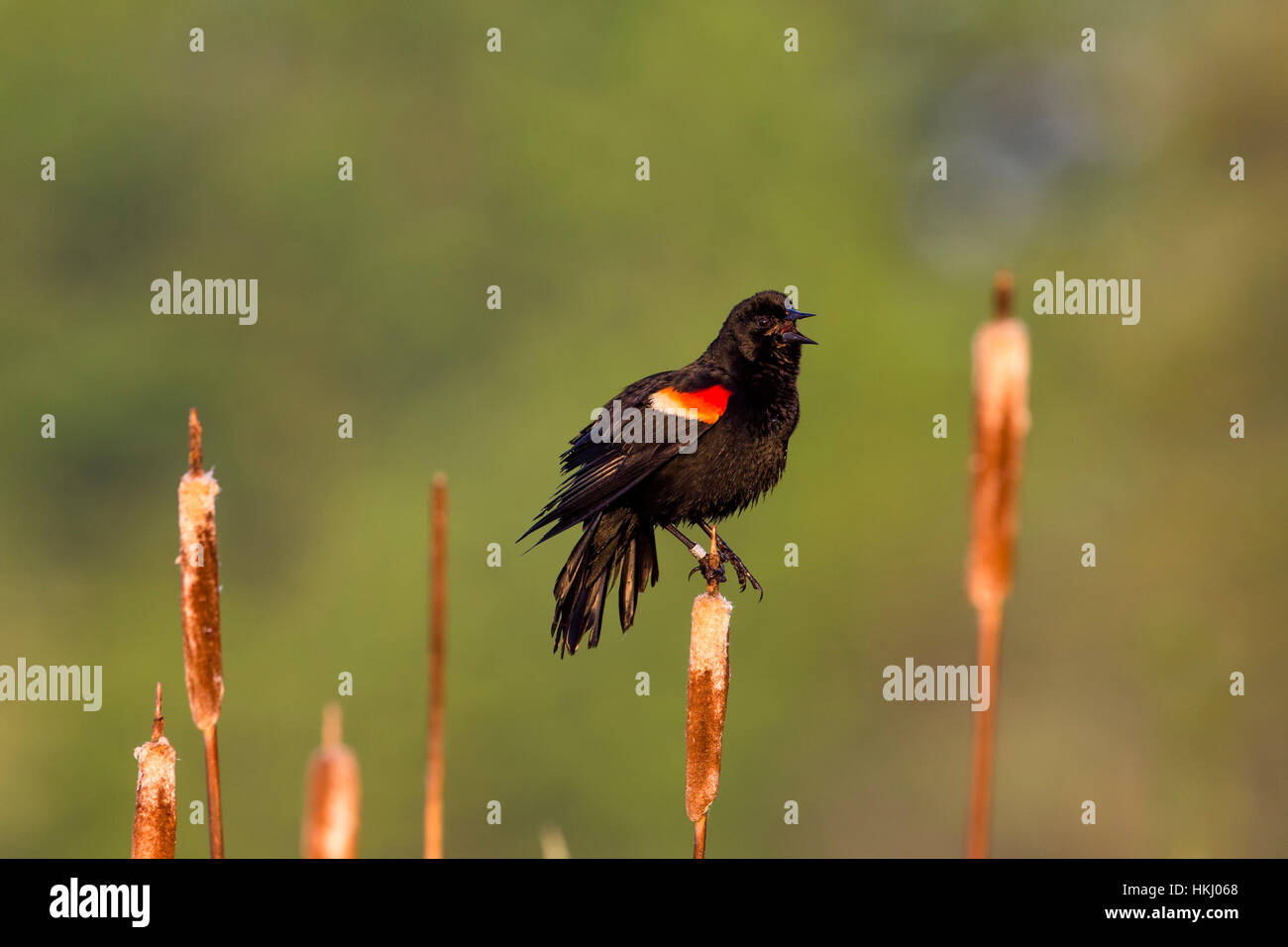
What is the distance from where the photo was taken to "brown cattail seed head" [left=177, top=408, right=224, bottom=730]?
216 cm

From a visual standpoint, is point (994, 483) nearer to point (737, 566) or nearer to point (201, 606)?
point (201, 606)

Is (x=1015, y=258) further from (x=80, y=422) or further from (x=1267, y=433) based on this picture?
(x=80, y=422)

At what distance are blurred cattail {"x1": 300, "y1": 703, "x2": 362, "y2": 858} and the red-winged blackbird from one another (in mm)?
2031

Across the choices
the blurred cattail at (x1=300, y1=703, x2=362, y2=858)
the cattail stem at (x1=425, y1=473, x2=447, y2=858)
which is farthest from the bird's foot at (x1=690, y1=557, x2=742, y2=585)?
the blurred cattail at (x1=300, y1=703, x2=362, y2=858)

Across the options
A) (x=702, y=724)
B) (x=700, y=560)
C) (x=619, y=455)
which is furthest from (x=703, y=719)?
(x=619, y=455)

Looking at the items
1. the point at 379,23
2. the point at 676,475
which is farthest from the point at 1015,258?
the point at 676,475

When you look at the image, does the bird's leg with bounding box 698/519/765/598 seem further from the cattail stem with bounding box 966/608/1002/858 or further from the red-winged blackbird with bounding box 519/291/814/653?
the cattail stem with bounding box 966/608/1002/858

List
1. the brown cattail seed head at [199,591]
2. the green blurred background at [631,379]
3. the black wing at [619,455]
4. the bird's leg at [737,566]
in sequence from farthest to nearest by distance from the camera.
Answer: the green blurred background at [631,379], the bird's leg at [737,566], the black wing at [619,455], the brown cattail seed head at [199,591]

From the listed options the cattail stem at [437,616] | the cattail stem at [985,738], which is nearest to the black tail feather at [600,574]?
the cattail stem at [437,616]

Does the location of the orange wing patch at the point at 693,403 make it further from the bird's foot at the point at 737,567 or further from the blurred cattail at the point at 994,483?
the blurred cattail at the point at 994,483

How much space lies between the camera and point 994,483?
5.46 feet

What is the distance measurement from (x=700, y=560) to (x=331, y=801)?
2.14m

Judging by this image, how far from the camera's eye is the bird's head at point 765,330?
14.3 feet

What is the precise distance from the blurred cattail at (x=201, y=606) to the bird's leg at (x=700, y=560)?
4.05ft
